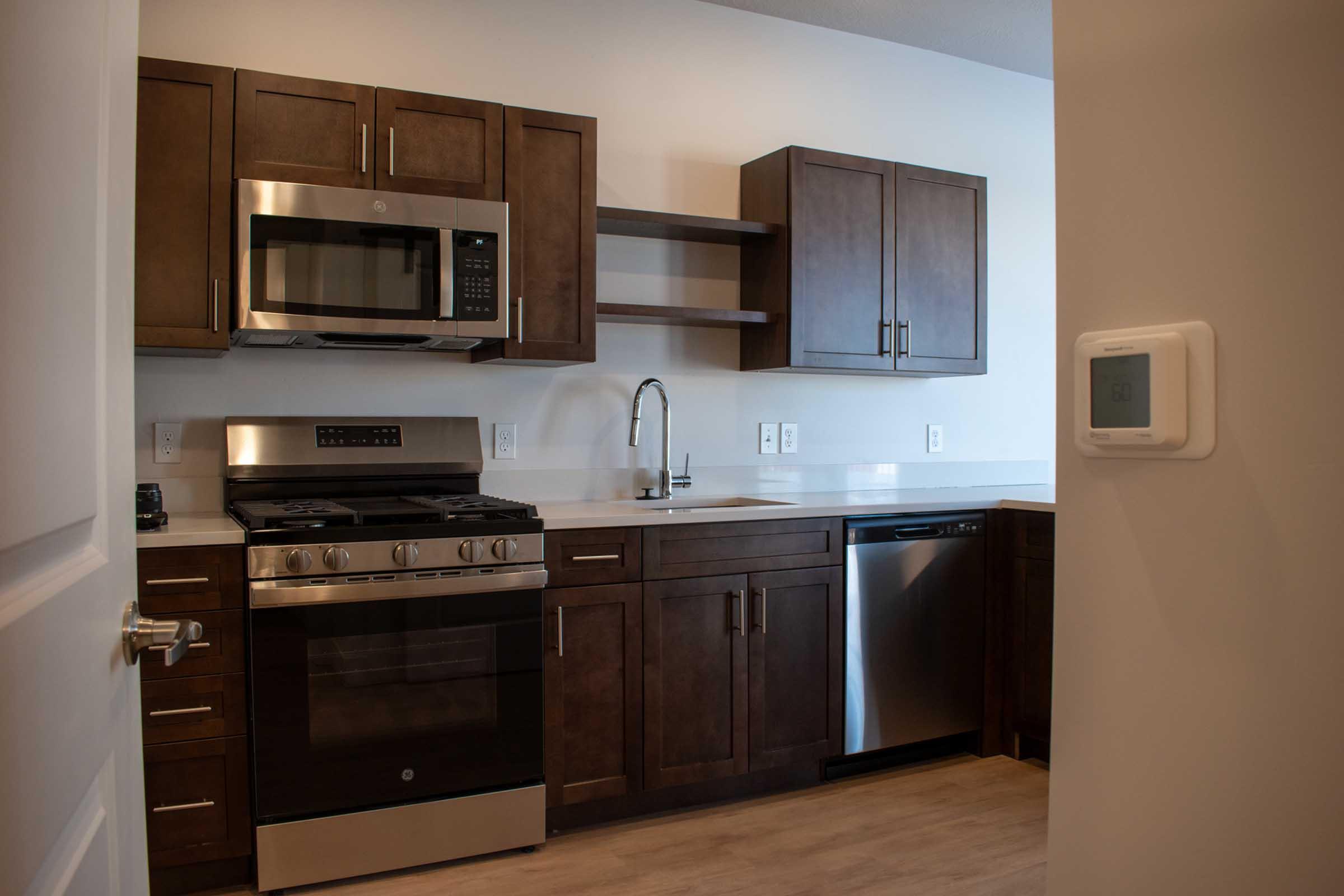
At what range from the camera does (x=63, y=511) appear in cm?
64

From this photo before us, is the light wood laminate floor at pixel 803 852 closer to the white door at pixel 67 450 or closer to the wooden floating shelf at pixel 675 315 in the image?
the wooden floating shelf at pixel 675 315

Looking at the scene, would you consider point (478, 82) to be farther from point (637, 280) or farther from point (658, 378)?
point (658, 378)

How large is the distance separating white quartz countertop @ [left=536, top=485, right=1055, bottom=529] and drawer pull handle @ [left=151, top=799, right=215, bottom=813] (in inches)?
41.3

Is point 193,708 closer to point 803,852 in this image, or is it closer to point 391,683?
point 391,683

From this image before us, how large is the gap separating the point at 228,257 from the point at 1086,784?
2345mm

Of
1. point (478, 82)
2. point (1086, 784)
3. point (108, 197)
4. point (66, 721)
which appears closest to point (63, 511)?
point (66, 721)

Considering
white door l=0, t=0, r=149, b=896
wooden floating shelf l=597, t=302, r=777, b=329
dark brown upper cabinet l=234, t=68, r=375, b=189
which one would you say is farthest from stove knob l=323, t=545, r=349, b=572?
white door l=0, t=0, r=149, b=896

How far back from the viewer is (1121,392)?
3.02 ft

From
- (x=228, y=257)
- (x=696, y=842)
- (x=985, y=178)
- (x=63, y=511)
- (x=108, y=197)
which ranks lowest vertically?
(x=696, y=842)

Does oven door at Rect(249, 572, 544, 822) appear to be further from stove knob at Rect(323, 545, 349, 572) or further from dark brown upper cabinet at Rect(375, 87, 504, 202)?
dark brown upper cabinet at Rect(375, 87, 504, 202)

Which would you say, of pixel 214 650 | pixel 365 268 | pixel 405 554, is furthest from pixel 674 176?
pixel 214 650

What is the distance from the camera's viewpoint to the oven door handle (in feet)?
7.63

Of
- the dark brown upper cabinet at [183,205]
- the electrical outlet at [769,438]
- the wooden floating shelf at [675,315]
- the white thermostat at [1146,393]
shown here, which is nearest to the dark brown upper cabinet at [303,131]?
the dark brown upper cabinet at [183,205]

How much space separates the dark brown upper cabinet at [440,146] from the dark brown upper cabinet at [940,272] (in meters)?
1.51
